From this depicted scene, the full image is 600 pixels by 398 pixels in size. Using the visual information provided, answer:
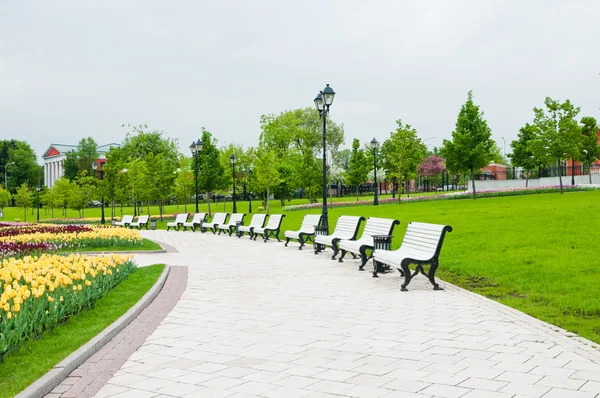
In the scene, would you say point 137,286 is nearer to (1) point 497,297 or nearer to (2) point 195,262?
(2) point 195,262

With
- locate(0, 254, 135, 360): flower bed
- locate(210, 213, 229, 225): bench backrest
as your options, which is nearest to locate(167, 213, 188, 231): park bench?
locate(210, 213, 229, 225): bench backrest

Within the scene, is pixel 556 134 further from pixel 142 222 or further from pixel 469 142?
pixel 142 222

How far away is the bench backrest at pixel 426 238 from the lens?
8.37 m

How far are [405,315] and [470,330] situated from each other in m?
0.99

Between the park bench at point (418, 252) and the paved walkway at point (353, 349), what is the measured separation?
340 mm

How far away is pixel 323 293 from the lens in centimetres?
827

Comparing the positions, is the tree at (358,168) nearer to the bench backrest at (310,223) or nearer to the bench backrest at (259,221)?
the bench backrest at (259,221)

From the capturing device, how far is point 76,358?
4672 millimetres

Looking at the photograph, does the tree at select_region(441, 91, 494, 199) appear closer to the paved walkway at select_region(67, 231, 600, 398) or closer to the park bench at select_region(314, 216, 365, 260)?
the park bench at select_region(314, 216, 365, 260)

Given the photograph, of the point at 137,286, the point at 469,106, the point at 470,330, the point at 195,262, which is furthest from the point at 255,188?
the point at 470,330

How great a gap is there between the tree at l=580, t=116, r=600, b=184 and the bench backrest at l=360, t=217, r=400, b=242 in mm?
41667

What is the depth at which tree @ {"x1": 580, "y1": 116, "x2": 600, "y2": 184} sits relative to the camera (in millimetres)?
47094

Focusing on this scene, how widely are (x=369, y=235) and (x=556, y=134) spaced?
26914mm

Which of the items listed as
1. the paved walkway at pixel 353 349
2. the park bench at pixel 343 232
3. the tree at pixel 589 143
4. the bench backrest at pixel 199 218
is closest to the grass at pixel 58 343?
the paved walkway at pixel 353 349
